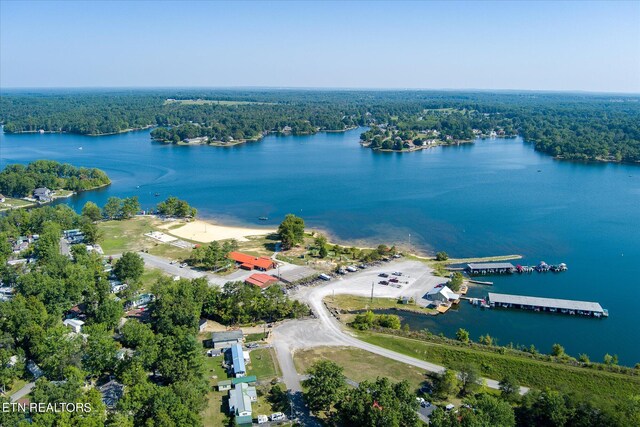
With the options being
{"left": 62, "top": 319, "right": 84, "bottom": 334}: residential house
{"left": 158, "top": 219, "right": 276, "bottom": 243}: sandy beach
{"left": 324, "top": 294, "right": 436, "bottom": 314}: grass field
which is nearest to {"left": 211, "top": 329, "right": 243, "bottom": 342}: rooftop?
{"left": 324, "top": 294, "right": 436, "bottom": 314}: grass field

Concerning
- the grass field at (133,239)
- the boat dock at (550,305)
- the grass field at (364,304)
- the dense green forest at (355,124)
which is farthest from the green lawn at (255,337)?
the dense green forest at (355,124)

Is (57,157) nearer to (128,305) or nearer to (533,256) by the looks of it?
(128,305)

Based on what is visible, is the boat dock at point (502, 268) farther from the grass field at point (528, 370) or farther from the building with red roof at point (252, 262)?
the building with red roof at point (252, 262)

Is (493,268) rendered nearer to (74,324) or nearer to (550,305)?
(550,305)

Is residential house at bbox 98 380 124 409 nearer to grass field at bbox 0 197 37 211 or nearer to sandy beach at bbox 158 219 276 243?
sandy beach at bbox 158 219 276 243

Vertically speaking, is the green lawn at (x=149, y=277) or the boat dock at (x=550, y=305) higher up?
the green lawn at (x=149, y=277)
